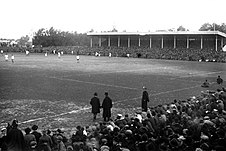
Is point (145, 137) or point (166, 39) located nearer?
point (145, 137)

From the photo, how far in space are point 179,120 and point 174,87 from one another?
1261 cm

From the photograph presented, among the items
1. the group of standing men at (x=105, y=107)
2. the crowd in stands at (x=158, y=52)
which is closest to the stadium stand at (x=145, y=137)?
the group of standing men at (x=105, y=107)

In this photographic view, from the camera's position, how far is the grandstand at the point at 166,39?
199ft

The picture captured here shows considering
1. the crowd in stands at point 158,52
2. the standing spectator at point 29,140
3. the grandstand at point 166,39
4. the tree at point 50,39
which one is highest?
the tree at point 50,39

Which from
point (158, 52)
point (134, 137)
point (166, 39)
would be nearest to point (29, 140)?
point (134, 137)

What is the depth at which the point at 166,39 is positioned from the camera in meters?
67.5

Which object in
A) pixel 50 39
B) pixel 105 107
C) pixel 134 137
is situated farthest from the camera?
pixel 50 39

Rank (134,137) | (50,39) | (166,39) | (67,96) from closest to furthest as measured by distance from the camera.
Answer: (134,137)
(67,96)
(166,39)
(50,39)

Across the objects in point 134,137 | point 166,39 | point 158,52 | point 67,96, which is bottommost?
point 134,137

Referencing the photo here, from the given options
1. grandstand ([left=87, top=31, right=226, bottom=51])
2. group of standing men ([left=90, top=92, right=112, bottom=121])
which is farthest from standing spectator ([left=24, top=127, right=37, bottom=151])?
grandstand ([left=87, top=31, right=226, bottom=51])

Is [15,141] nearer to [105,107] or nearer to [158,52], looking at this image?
[105,107]

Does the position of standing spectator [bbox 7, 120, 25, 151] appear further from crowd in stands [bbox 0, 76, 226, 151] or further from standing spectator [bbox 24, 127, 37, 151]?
standing spectator [bbox 24, 127, 37, 151]

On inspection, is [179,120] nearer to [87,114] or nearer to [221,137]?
[221,137]

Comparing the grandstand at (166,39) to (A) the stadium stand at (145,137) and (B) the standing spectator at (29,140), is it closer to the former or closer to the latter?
(A) the stadium stand at (145,137)
